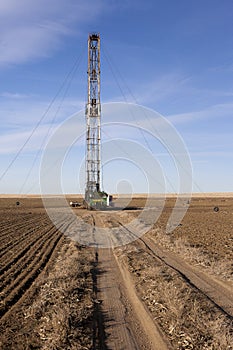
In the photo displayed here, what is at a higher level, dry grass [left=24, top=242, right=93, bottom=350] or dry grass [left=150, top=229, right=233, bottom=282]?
dry grass [left=150, top=229, right=233, bottom=282]

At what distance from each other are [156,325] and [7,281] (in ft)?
18.0

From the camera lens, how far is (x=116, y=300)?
31.8 ft

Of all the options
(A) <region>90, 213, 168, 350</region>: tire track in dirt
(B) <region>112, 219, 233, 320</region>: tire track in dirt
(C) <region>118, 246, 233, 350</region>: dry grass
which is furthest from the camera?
(B) <region>112, 219, 233, 320</region>: tire track in dirt

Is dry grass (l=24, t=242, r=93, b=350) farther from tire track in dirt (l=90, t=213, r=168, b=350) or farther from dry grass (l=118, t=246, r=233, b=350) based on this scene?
dry grass (l=118, t=246, r=233, b=350)

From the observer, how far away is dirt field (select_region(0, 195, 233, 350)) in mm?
7160

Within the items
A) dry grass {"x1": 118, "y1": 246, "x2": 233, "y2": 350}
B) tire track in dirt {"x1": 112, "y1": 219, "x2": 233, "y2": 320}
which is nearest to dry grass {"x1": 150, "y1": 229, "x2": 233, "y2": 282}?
tire track in dirt {"x1": 112, "y1": 219, "x2": 233, "y2": 320}

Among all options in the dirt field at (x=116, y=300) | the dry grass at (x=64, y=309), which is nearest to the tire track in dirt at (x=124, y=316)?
the dirt field at (x=116, y=300)

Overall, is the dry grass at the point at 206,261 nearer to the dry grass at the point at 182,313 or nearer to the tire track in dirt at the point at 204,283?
the tire track in dirt at the point at 204,283

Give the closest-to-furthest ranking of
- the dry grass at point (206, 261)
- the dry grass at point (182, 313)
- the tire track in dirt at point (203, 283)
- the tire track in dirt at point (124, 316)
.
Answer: the dry grass at point (182, 313) → the tire track in dirt at point (124, 316) → the tire track in dirt at point (203, 283) → the dry grass at point (206, 261)

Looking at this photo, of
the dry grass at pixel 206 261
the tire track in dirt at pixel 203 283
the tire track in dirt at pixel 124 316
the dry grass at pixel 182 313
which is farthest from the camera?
the dry grass at pixel 206 261

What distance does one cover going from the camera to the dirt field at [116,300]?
7.16m

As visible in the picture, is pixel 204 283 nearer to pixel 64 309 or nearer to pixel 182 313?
pixel 182 313

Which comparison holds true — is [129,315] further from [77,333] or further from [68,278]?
[68,278]

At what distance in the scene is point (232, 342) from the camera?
676cm
